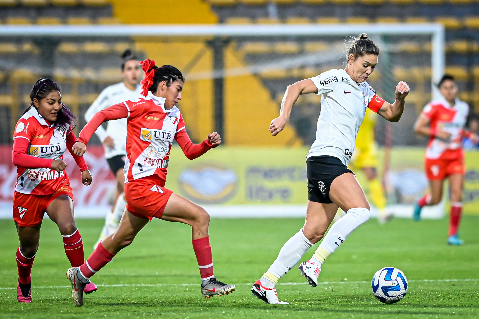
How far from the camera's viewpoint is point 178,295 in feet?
20.4

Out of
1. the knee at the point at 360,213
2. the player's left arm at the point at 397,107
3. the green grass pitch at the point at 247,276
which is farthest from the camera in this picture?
the player's left arm at the point at 397,107

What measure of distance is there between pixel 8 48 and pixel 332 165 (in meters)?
11.3

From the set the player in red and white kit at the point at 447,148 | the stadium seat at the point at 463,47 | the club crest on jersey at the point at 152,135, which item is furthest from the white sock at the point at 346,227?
the stadium seat at the point at 463,47

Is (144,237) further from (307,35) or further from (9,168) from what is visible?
(307,35)

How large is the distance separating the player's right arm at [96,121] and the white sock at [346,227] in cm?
177

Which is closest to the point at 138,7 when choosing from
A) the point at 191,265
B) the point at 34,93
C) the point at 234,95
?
the point at 234,95

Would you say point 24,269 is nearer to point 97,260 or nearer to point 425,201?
point 97,260

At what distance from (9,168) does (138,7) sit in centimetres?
611

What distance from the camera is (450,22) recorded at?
19.4m

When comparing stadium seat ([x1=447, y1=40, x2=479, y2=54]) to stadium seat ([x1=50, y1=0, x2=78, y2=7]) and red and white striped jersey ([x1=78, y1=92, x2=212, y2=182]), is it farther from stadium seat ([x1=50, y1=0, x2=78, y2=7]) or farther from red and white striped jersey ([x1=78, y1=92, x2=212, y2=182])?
red and white striped jersey ([x1=78, y1=92, x2=212, y2=182])

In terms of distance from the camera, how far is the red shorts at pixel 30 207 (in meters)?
5.87

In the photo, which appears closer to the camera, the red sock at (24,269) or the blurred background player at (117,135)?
the red sock at (24,269)

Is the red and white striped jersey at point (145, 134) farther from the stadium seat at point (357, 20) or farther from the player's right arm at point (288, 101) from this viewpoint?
the stadium seat at point (357, 20)

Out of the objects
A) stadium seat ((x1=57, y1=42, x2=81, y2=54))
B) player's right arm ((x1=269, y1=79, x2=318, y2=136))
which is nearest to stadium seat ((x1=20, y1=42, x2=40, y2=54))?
stadium seat ((x1=57, y1=42, x2=81, y2=54))
